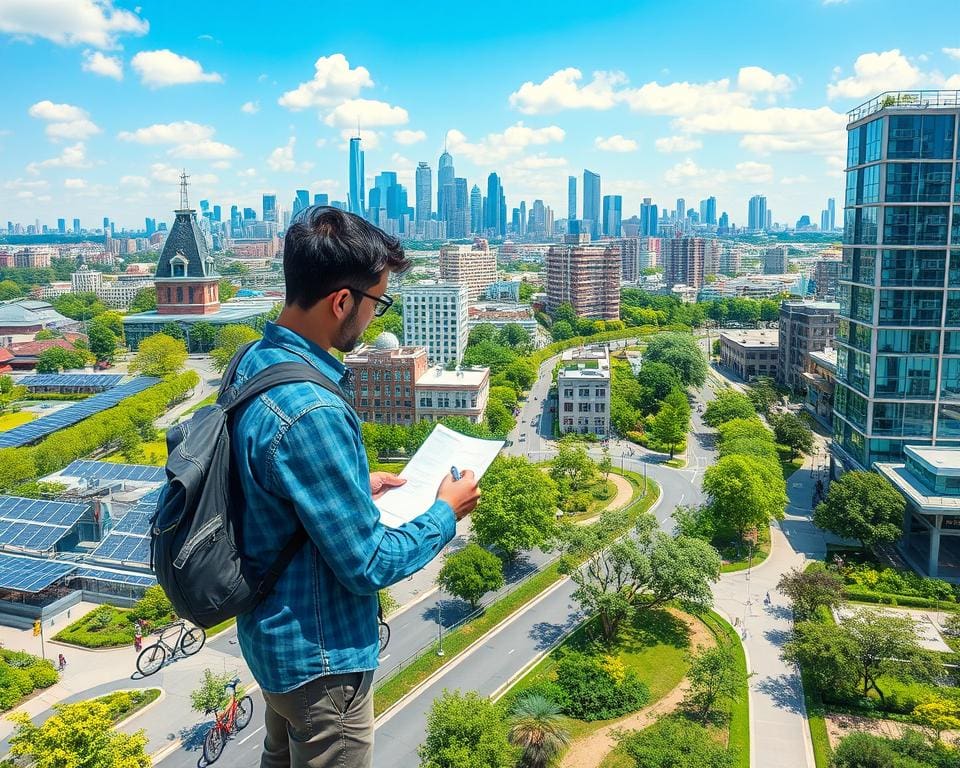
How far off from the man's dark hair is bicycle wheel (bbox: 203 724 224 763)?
36.6ft

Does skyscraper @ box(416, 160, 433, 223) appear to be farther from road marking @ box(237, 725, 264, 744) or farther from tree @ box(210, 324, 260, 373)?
road marking @ box(237, 725, 264, 744)

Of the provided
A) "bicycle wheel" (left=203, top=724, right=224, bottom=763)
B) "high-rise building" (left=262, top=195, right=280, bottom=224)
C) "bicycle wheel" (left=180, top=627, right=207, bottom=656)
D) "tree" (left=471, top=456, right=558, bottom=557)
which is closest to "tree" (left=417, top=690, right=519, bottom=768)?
"bicycle wheel" (left=203, top=724, right=224, bottom=763)

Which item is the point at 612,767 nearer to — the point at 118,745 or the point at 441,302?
the point at 118,745

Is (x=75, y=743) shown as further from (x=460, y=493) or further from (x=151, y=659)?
(x=460, y=493)

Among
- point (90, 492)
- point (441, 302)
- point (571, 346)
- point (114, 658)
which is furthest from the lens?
point (571, 346)

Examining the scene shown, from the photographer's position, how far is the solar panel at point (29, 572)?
619 inches

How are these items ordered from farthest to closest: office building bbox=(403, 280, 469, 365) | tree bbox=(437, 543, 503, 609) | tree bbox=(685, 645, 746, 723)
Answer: office building bbox=(403, 280, 469, 365)
tree bbox=(437, 543, 503, 609)
tree bbox=(685, 645, 746, 723)

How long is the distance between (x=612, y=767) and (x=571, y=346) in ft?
136

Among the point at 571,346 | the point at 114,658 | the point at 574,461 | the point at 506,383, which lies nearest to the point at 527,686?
the point at 114,658

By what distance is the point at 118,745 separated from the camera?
9500 mm

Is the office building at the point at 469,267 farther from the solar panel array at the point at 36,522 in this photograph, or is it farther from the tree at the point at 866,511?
the tree at the point at 866,511

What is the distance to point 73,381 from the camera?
36969 millimetres

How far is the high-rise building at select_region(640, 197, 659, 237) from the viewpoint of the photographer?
155m

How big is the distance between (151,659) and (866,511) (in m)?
15.5
